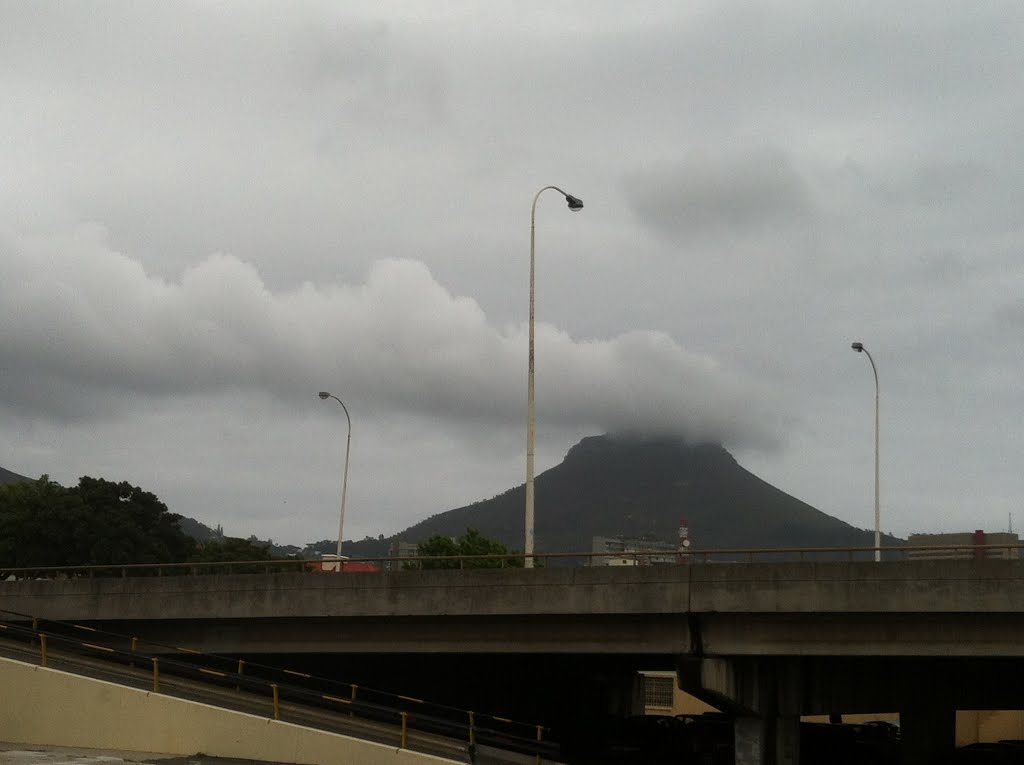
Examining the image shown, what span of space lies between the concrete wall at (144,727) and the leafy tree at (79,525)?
69123mm

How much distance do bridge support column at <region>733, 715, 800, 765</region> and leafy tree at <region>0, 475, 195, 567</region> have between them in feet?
250

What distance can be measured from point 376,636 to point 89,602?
11416mm

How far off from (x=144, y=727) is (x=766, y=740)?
1909 cm

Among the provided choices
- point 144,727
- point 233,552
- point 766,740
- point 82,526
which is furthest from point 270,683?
point 233,552

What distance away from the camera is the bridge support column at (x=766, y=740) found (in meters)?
33.2

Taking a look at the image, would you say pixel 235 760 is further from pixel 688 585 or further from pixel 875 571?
pixel 875 571

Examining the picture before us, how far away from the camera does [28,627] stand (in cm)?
3947

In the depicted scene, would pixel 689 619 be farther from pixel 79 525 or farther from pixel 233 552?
pixel 233 552

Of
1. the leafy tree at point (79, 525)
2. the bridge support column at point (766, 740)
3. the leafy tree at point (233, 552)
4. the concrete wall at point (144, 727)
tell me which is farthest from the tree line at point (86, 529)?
the concrete wall at point (144, 727)

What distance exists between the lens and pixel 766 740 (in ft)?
113

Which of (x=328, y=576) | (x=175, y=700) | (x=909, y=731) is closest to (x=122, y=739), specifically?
(x=175, y=700)

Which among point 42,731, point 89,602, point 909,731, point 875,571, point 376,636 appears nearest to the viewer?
point 875,571

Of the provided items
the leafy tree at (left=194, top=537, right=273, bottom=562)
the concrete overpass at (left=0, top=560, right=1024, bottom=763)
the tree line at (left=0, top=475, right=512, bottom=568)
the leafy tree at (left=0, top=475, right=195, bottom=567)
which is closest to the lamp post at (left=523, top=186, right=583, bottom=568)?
the concrete overpass at (left=0, top=560, right=1024, bottom=763)

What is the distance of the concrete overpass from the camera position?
2872 centimetres
